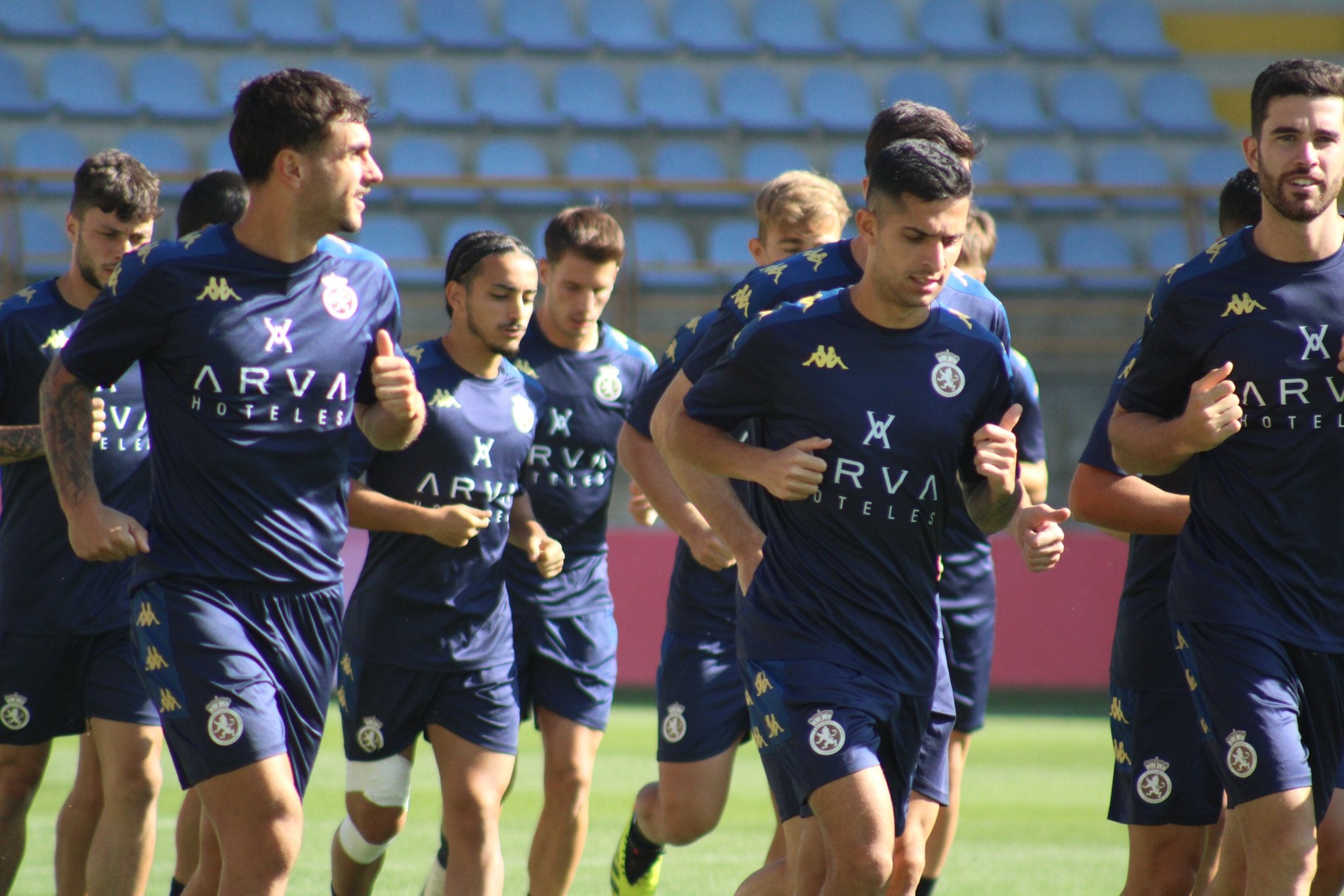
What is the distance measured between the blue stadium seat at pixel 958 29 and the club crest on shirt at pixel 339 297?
1553cm

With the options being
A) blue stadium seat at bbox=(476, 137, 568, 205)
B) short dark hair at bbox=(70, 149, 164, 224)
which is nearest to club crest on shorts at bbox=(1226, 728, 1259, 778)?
short dark hair at bbox=(70, 149, 164, 224)

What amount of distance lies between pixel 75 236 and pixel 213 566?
1956 mm

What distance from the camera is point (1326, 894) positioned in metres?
4.45

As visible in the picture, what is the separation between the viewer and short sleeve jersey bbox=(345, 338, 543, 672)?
532 cm

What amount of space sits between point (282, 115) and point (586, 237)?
2012mm

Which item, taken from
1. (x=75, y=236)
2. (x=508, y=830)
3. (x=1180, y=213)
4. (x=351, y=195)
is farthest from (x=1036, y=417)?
(x=1180, y=213)

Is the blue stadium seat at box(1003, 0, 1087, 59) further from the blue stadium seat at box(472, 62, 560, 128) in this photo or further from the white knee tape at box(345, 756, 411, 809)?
the white knee tape at box(345, 756, 411, 809)

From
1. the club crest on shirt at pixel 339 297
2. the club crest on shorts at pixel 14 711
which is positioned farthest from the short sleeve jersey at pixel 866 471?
the club crest on shorts at pixel 14 711

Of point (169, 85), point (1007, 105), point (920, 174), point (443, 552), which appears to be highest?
point (1007, 105)

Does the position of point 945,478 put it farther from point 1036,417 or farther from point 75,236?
point 75,236

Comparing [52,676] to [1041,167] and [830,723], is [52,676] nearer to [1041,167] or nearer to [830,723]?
[830,723]

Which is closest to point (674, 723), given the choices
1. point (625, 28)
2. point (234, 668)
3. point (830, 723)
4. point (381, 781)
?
point (381, 781)

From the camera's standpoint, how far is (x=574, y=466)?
611 centimetres

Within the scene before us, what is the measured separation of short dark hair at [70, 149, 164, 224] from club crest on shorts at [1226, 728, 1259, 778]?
12.3 ft
